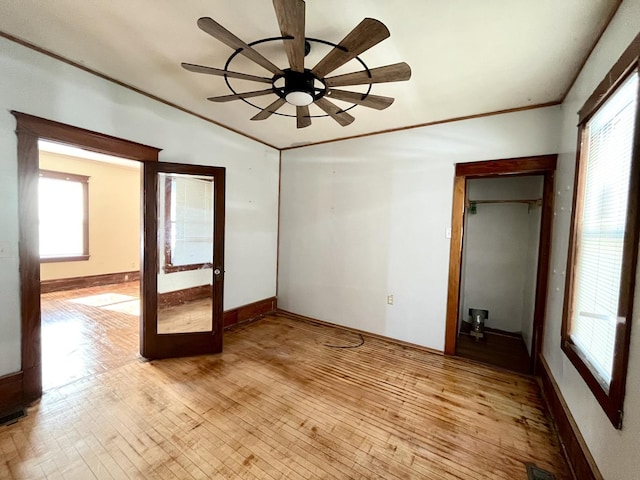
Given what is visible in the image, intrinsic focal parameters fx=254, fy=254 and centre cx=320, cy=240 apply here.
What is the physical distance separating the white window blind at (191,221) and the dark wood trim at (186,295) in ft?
0.99

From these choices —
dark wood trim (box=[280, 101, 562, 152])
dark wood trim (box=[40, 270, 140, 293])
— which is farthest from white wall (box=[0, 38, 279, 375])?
dark wood trim (box=[40, 270, 140, 293])

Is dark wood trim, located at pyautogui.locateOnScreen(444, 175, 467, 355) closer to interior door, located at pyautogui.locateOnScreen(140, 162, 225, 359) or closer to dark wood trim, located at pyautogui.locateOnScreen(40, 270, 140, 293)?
interior door, located at pyautogui.locateOnScreen(140, 162, 225, 359)

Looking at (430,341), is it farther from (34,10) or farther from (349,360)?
(34,10)

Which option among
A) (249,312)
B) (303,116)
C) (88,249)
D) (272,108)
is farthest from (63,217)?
(303,116)

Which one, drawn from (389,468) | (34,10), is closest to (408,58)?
(34,10)

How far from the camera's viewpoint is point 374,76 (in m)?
1.58

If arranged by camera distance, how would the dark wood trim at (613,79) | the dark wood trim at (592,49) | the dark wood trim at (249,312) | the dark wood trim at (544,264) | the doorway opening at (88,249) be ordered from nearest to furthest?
the dark wood trim at (613,79), the dark wood trim at (592,49), the dark wood trim at (544,264), the doorway opening at (88,249), the dark wood trim at (249,312)

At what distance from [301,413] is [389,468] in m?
0.72

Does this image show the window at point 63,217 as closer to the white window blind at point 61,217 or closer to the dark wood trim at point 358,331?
the white window blind at point 61,217

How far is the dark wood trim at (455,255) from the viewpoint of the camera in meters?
2.87

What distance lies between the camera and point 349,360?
9.30 ft

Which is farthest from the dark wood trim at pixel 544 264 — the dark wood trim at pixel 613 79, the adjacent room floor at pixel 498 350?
the dark wood trim at pixel 613 79

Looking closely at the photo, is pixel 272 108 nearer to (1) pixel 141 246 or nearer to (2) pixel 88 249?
(1) pixel 141 246

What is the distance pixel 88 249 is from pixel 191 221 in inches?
174
